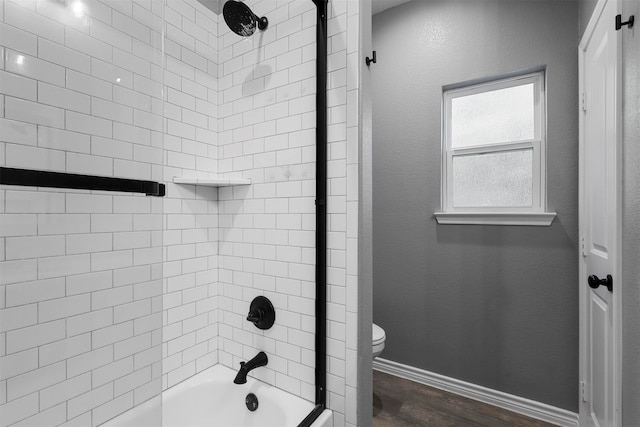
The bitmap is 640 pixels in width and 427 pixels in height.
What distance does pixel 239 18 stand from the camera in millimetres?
1230

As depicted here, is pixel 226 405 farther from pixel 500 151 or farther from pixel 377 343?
pixel 500 151

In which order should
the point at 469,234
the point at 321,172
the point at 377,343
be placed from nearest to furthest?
1. the point at 321,172
2. the point at 377,343
3. the point at 469,234

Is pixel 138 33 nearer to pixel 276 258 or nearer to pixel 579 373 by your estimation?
pixel 276 258

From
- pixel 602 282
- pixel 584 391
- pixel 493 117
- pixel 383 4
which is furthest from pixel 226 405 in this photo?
pixel 383 4

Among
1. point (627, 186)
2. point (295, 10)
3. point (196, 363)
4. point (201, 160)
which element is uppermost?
point (295, 10)

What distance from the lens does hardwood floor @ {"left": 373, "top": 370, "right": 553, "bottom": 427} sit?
173 centimetres

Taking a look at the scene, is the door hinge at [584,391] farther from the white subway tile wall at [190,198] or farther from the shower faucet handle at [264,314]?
the white subway tile wall at [190,198]

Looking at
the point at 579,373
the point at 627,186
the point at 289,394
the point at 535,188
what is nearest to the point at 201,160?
the point at 289,394

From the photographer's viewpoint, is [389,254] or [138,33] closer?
[138,33]

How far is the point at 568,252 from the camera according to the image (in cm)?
169

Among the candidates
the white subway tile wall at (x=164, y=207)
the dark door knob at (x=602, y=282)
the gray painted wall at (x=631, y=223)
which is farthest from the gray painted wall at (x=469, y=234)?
the white subway tile wall at (x=164, y=207)

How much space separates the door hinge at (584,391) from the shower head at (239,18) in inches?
96.1

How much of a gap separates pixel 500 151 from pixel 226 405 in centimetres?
223

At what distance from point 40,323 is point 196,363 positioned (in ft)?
3.35
